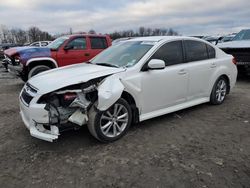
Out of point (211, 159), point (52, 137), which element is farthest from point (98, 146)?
point (211, 159)

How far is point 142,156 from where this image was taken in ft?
11.3

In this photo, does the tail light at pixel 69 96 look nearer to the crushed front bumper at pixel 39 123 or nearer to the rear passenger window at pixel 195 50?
the crushed front bumper at pixel 39 123

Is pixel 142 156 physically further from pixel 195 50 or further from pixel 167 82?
pixel 195 50

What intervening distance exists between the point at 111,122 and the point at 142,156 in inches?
29.5

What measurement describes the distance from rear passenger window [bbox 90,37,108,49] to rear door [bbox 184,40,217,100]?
15.2 feet

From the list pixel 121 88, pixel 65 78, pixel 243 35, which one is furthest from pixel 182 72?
pixel 243 35

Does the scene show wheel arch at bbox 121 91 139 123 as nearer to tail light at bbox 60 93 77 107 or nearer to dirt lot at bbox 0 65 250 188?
dirt lot at bbox 0 65 250 188

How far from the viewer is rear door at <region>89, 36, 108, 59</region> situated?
8.95 metres

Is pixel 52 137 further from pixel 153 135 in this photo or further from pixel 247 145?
pixel 247 145

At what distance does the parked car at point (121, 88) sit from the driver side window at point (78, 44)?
3820mm

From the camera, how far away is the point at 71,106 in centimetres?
362

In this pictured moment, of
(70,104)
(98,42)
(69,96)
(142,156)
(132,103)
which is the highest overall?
(98,42)

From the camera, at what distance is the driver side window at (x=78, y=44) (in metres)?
8.57

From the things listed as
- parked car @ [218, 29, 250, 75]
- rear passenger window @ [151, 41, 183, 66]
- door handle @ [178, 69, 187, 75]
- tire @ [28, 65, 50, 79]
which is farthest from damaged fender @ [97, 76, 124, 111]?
parked car @ [218, 29, 250, 75]
